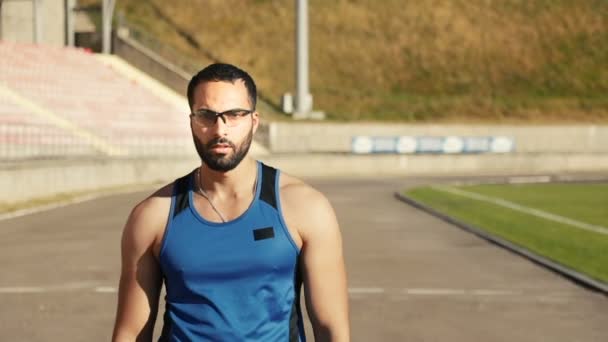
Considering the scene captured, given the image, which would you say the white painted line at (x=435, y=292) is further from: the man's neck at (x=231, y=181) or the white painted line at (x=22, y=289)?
the man's neck at (x=231, y=181)

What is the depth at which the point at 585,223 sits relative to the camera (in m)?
22.0

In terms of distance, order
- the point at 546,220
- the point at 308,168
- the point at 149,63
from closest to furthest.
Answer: the point at 546,220
the point at 308,168
the point at 149,63

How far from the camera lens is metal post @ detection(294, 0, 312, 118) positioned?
53031 mm

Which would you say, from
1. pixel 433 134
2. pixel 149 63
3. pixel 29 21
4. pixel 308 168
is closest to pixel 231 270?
pixel 308 168

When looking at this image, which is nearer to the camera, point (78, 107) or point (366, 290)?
point (366, 290)

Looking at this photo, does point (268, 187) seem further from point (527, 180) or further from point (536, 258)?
point (527, 180)

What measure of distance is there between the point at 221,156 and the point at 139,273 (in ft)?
1.47

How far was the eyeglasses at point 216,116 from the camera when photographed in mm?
3220

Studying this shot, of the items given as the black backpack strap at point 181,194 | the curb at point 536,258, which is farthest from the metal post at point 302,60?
the black backpack strap at point 181,194

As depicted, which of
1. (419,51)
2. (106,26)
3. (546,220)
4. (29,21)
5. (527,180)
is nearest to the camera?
(546,220)

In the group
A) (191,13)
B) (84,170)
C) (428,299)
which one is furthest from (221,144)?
(191,13)

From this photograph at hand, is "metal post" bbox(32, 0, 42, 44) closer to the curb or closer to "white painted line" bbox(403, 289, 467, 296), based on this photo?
the curb

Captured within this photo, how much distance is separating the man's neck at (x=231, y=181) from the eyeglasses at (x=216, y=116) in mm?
171

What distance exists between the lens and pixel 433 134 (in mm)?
54875
